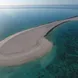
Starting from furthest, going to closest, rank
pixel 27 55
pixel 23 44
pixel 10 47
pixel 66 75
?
1. pixel 23 44
2. pixel 10 47
3. pixel 27 55
4. pixel 66 75

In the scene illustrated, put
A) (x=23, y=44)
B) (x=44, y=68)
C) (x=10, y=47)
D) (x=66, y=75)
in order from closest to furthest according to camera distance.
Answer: (x=66, y=75)
(x=44, y=68)
(x=10, y=47)
(x=23, y=44)

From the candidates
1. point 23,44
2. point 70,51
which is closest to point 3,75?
point 23,44

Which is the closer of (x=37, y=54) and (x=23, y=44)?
(x=37, y=54)

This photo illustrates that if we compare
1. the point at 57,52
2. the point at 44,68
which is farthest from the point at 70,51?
the point at 44,68

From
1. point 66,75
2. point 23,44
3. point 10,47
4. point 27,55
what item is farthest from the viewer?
point 23,44

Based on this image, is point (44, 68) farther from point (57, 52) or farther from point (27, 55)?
point (57, 52)

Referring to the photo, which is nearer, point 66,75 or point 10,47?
point 66,75

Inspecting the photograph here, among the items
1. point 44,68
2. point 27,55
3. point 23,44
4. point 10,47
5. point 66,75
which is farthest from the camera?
point 23,44

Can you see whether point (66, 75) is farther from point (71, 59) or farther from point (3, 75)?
point (3, 75)

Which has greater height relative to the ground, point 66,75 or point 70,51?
point 66,75
